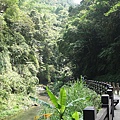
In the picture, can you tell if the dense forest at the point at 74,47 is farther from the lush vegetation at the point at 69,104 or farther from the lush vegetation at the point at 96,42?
the lush vegetation at the point at 69,104

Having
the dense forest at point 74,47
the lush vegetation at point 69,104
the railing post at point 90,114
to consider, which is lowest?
the lush vegetation at point 69,104

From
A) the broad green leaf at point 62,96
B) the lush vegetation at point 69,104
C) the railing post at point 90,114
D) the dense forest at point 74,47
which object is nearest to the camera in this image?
the railing post at point 90,114

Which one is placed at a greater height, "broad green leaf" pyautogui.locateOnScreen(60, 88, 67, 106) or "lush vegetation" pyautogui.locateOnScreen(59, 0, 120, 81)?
"lush vegetation" pyautogui.locateOnScreen(59, 0, 120, 81)

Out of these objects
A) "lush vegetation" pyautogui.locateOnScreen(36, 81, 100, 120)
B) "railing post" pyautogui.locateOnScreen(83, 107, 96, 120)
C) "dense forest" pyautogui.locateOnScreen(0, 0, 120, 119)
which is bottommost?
"lush vegetation" pyautogui.locateOnScreen(36, 81, 100, 120)

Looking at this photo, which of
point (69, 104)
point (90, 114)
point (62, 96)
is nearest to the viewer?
point (90, 114)

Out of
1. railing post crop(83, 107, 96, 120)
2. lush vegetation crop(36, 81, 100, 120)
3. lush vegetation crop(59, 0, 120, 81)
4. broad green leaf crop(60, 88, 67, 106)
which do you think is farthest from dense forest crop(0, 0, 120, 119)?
railing post crop(83, 107, 96, 120)

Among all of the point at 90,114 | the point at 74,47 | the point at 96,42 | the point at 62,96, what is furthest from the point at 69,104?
the point at 96,42

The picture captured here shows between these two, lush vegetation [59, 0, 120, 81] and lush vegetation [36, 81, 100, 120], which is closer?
lush vegetation [36, 81, 100, 120]

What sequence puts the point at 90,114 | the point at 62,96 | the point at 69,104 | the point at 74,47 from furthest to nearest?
1. the point at 74,47
2. the point at 69,104
3. the point at 62,96
4. the point at 90,114

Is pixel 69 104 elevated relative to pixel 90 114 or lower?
lower

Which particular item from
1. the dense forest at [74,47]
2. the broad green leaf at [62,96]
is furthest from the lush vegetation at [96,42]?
the broad green leaf at [62,96]

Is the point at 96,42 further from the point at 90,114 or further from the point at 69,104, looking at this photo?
the point at 90,114

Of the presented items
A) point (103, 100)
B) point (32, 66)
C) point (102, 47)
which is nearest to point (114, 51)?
point (102, 47)

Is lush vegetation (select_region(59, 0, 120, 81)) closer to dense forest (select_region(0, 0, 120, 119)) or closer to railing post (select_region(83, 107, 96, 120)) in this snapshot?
dense forest (select_region(0, 0, 120, 119))
